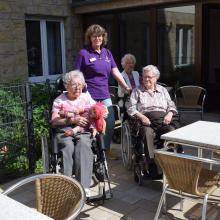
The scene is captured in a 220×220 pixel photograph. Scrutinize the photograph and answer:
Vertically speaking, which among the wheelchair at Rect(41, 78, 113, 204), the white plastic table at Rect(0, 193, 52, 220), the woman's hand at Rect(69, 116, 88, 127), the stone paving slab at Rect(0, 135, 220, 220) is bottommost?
the stone paving slab at Rect(0, 135, 220, 220)

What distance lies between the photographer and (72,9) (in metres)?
8.43

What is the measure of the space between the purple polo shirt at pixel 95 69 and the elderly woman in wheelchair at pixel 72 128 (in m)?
0.33

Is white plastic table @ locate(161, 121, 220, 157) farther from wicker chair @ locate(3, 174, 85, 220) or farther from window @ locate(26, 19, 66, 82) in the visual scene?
window @ locate(26, 19, 66, 82)

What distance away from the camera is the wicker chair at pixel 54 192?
80.6 inches

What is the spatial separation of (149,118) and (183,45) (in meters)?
3.92

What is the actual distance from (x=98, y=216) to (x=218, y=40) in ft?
16.6

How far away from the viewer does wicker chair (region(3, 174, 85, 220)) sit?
2.05 metres

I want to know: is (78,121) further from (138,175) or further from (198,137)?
(198,137)

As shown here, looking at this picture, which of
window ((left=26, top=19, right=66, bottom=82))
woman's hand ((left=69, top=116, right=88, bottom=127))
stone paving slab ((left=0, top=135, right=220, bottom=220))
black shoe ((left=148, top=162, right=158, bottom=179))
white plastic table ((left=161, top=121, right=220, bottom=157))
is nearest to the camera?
white plastic table ((left=161, top=121, right=220, bottom=157))

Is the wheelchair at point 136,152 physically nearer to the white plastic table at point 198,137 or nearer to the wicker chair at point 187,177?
the white plastic table at point 198,137

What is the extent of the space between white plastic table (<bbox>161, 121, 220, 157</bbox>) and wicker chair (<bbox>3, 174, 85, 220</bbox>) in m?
1.14

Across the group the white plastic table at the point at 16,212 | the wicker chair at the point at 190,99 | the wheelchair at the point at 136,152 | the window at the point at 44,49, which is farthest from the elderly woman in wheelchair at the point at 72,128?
the window at the point at 44,49

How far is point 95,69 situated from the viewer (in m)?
4.01

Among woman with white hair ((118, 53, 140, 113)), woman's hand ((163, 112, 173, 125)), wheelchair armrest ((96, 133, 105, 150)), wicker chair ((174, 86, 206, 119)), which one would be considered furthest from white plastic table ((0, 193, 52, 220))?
wicker chair ((174, 86, 206, 119))
